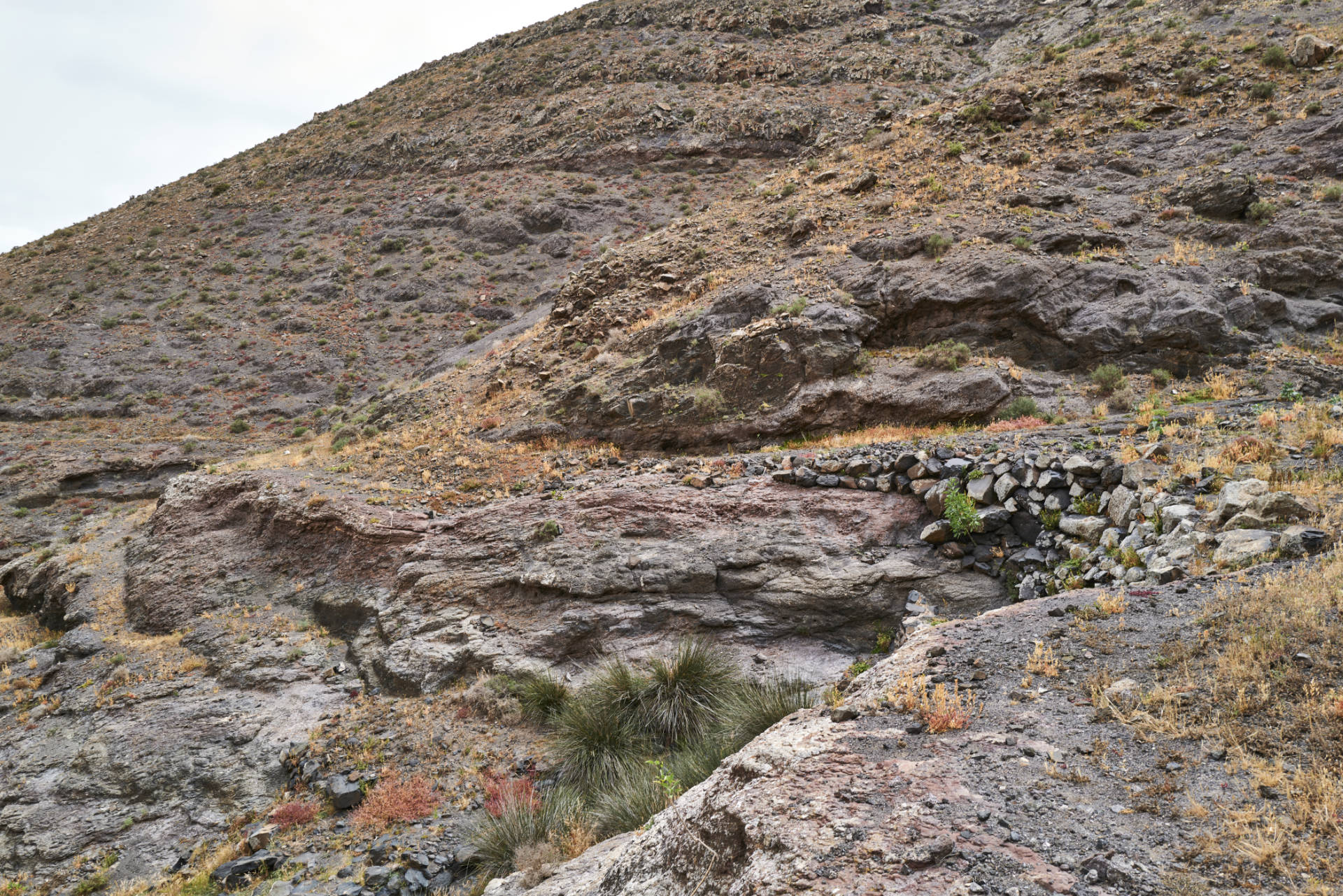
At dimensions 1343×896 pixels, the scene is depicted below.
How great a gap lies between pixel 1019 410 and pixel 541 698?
978cm

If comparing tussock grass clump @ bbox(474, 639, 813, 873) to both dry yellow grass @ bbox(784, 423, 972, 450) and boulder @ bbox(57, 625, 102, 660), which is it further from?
boulder @ bbox(57, 625, 102, 660)

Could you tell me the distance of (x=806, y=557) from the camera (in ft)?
34.0

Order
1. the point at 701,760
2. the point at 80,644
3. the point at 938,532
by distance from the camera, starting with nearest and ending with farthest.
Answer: the point at 701,760
the point at 938,532
the point at 80,644

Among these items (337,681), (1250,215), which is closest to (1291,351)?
(1250,215)

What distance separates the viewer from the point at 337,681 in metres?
11.0

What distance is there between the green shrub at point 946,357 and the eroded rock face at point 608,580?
445 centimetres

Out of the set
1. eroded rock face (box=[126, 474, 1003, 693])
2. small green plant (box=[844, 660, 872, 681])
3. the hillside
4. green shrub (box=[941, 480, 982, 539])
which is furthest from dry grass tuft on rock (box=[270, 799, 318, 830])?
green shrub (box=[941, 480, 982, 539])

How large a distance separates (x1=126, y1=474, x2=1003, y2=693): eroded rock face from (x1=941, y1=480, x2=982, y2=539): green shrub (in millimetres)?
500

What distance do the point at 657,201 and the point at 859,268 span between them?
24.2m

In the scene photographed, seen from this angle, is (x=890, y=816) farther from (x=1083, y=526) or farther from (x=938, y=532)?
(x=938, y=532)

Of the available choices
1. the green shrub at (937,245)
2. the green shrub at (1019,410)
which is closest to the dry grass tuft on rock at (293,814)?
the green shrub at (1019,410)

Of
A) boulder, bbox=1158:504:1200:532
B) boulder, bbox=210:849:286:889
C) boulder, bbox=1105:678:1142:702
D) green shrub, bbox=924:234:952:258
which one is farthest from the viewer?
green shrub, bbox=924:234:952:258

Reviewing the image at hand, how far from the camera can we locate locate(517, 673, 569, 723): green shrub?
381 inches

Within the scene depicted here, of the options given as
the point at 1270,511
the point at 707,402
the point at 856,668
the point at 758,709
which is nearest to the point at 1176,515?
the point at 1270,511
